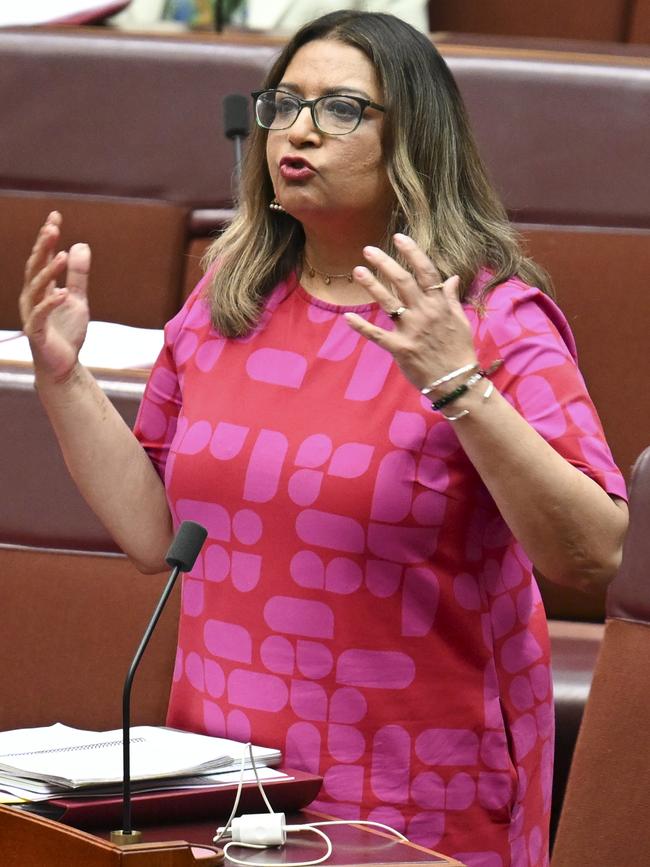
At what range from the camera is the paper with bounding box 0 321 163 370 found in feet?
2.91

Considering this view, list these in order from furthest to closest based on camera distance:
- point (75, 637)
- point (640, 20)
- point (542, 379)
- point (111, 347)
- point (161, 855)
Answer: point (640, 20)
point (111, 347)
point (75, 637)
point (542, 379)
point (161, 855)

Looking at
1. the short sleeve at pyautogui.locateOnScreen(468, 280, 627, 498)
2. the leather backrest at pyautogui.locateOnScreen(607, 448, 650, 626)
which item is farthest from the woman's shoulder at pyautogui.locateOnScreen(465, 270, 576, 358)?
the leather backrest at pyautogui.locateOnScreen(607, 448, 650, 626)

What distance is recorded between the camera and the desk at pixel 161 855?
40 cm

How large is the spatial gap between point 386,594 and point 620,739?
0.18 meters

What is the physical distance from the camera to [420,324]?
48 cm

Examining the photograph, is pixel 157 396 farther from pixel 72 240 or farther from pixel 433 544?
pixel 72 240

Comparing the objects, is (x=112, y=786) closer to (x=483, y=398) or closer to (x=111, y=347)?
(x=483, y=398)

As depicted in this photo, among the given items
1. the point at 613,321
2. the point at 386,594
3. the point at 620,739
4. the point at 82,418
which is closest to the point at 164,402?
the point at 82,418

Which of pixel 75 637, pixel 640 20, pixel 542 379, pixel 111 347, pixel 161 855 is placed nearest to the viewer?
pixel 161 855

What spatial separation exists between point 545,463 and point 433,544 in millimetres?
61

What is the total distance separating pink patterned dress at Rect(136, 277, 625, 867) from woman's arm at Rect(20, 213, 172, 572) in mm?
52

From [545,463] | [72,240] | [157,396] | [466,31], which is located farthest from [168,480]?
[466,31]

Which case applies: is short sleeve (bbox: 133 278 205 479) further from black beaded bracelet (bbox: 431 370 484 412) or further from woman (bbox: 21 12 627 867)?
black beaded bracelet (bbox: 431 370 484 412)

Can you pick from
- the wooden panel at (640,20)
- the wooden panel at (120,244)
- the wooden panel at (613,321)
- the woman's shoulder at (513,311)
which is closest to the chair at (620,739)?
the woman's shoulder at (513,311)
